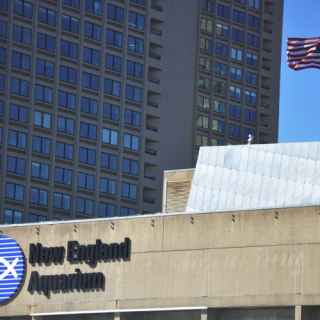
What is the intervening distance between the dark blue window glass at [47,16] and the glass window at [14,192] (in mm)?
21180

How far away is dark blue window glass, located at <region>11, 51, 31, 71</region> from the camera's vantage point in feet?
625

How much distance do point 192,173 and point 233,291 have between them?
45.1 ft

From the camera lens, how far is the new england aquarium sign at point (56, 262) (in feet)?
273

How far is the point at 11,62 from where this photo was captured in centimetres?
19012

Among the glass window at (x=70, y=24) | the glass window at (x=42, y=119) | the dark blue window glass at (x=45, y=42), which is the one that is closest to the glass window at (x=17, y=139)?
the glass window at (x=42, y=119)

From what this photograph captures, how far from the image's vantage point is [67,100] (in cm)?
19625

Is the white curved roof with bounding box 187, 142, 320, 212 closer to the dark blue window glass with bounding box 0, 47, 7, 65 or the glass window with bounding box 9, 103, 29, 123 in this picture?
the dark blue window glass with bounding box 0, 47, 7, 65

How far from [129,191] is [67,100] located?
530 inches

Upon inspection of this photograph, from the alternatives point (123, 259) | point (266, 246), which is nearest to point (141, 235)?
point (123, 259)

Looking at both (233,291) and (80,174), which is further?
(80,174)

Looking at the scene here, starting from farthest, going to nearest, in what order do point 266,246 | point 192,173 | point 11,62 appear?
point 11,62, point 192,173, point 266,246

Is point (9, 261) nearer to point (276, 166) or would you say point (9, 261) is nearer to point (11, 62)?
point (276, 166)

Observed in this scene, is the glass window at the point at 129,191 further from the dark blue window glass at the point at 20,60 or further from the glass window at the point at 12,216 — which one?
the dark blue window glass at the point at 20,60

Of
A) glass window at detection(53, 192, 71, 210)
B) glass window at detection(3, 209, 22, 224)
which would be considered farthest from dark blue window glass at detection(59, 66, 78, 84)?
glass window at detection(3, 209, 22, 224)
